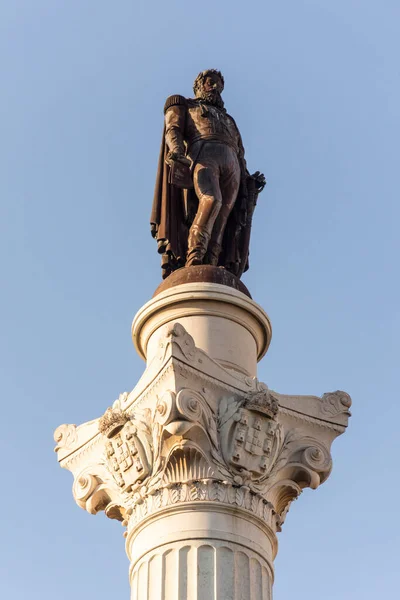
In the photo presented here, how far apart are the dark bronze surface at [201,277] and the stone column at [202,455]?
0.34m

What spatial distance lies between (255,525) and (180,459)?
4.57 feet

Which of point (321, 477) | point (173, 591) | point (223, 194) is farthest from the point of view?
point (223, 194)

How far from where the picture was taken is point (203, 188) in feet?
69.3

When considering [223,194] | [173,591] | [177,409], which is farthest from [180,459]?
[223,194]

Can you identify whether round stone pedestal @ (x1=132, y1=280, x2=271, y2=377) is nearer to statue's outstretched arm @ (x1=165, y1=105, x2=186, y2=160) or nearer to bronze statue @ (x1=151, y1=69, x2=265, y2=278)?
bronze statue @ (x1=151, y1=69, x2=265, y2=278)

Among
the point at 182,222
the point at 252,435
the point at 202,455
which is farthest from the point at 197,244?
the point at 202,455

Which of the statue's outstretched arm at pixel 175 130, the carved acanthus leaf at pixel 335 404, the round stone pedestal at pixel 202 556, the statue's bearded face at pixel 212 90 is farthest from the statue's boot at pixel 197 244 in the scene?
the round stone pedestal at pixel 202 556

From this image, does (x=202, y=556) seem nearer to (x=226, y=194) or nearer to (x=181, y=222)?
(x=181, y=222)

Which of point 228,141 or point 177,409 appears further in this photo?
point 228,141

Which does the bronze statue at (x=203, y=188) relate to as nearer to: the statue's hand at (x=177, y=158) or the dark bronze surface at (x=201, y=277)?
the statue's hand at (x=177, y=158)

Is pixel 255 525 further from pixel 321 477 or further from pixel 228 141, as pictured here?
pixel 228 141

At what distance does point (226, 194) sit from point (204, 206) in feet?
2.82

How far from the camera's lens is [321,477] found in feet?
60.7

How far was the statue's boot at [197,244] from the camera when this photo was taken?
67.6ft
